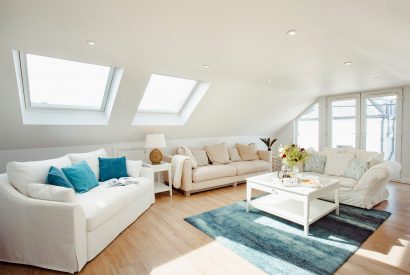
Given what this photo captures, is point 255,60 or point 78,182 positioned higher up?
point 255,60

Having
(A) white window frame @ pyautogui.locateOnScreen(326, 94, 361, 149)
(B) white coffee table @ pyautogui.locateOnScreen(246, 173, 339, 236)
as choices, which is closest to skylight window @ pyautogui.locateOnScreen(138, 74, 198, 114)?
(B) white coffee table @ pyautogui.locateOnScreen(246, 173, 339, 236)

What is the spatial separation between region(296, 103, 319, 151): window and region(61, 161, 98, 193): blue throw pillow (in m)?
5.89

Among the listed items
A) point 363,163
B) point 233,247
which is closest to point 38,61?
point 233,247

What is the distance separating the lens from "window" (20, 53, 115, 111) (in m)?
2.91

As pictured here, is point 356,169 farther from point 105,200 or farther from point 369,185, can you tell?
point 105,200

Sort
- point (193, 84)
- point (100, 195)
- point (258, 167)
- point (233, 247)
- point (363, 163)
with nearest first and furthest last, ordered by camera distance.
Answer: point (233, 247)
point (100, 195)
point (363, 163)
point (193, 84)
point (258, 167)

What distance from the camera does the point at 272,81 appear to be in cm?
405

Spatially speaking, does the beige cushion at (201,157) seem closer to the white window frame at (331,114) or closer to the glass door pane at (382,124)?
the white window frame at (331,114)

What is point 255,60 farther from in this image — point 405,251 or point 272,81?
point 405,251

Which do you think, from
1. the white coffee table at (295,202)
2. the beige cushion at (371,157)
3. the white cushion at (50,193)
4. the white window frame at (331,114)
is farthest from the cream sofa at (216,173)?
the white cushion at (50,193)

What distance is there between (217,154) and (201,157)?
15.4 inches

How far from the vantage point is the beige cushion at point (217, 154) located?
15.4 ft

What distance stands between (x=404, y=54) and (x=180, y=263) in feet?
11.7

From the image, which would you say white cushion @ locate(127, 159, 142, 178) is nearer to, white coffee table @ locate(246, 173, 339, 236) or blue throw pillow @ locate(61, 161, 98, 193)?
blue throw pillow @ locate(61, 161, 98, 193)
